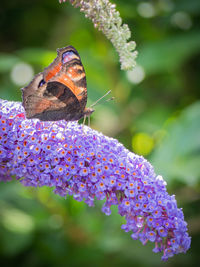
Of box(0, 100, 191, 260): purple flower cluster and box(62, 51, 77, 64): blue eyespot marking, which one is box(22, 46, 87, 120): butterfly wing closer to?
box(62, 51, 77, 64): blue eyespot marking

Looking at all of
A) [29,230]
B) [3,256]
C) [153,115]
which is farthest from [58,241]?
[153,115]

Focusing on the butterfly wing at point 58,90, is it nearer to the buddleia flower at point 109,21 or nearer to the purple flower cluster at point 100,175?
the purple flower cluster at point 100,175

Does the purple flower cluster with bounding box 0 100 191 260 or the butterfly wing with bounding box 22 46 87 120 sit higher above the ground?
the butterfly wing with bounding box 22 46 87 120

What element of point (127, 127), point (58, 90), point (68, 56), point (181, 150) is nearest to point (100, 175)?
point (58, 90)

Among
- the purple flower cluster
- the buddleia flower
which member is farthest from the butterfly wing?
the buddleia flower

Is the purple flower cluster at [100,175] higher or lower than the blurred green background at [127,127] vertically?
lower

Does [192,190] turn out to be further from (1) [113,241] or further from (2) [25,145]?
(2) [25,145]

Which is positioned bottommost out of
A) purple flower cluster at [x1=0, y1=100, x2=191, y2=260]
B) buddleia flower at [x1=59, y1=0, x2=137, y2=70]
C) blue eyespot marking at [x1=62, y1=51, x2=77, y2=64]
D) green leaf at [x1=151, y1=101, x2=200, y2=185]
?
purple flower cluster at [x1=0, y1=100, x2=191, y2=260]

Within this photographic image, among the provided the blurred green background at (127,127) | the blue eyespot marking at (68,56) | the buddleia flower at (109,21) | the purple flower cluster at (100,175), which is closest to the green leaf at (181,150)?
the blurred green background at (127,127)
